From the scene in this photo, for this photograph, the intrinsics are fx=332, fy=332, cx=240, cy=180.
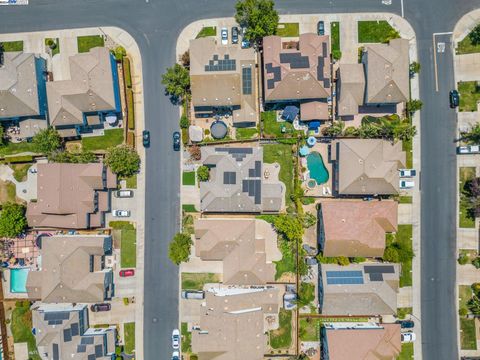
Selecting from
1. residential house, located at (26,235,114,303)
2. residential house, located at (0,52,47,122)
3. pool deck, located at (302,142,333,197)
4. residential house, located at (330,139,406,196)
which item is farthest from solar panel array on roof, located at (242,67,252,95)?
residential house, located at (26,235,114,303)

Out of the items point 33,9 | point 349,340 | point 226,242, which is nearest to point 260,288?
point 226,242

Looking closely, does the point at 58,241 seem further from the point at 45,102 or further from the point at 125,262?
the point at 45,102

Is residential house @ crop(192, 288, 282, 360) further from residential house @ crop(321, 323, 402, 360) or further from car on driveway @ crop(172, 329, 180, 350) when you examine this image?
residential house @ crop(321, 323, 402, 360)

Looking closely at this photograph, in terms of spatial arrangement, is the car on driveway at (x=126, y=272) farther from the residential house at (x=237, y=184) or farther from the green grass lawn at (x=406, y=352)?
the green grass lawn at (x=406, y=352)

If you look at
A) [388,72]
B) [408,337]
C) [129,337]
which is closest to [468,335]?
[408,337]

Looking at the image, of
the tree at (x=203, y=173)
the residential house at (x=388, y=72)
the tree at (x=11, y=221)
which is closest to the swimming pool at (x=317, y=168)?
the residential house at (x=388, y=72)

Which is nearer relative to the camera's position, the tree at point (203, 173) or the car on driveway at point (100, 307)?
the tree at point (203, 173)

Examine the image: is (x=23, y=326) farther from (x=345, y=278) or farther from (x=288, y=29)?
(x=288, y=29)

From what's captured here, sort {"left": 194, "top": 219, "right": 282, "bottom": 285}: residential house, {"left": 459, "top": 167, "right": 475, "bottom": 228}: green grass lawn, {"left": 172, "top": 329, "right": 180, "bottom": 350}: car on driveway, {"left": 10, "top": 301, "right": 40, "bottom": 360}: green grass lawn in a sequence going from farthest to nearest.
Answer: {"left": 10, "top": 301, "right": 40, "bottom": 360}: green grass lawn
{"left": 172, "top": 329, "right": 180, "bottom": 350}: car on driveway
{"left": 459, "top": 167, "right": 475, "bottom": 228}: green grass lawn
{"left": 194, "top": 219, "right": 282, "bottom": 285}: residential house
